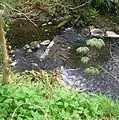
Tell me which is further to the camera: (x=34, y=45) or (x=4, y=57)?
(x=34, y=45)

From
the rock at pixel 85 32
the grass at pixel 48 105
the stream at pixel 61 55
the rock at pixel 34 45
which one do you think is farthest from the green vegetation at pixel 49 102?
the rock at pixel 85 32

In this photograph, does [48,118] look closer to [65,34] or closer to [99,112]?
[99,112]

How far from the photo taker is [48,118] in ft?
11.1

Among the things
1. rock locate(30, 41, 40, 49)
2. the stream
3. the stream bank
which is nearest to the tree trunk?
the stream bank

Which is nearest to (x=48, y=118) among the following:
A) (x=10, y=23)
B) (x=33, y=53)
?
(x=33, y=53)

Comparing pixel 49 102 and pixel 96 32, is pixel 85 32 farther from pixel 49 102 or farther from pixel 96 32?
pixel 49 102

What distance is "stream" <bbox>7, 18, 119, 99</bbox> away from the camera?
22.6ft

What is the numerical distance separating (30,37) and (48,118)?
242 inches

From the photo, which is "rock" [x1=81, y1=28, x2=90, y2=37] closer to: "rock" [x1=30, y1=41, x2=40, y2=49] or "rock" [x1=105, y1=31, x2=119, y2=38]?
"rock" [x1=105, y1=31, x2=119, y2=38]

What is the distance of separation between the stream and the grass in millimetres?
2330

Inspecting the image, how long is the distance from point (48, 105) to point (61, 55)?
4736mm

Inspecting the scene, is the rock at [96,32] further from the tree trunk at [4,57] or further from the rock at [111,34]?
the tree trunk at [4,57]

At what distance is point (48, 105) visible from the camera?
11.8 ft

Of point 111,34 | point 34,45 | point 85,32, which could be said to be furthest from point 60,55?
point 111,34
